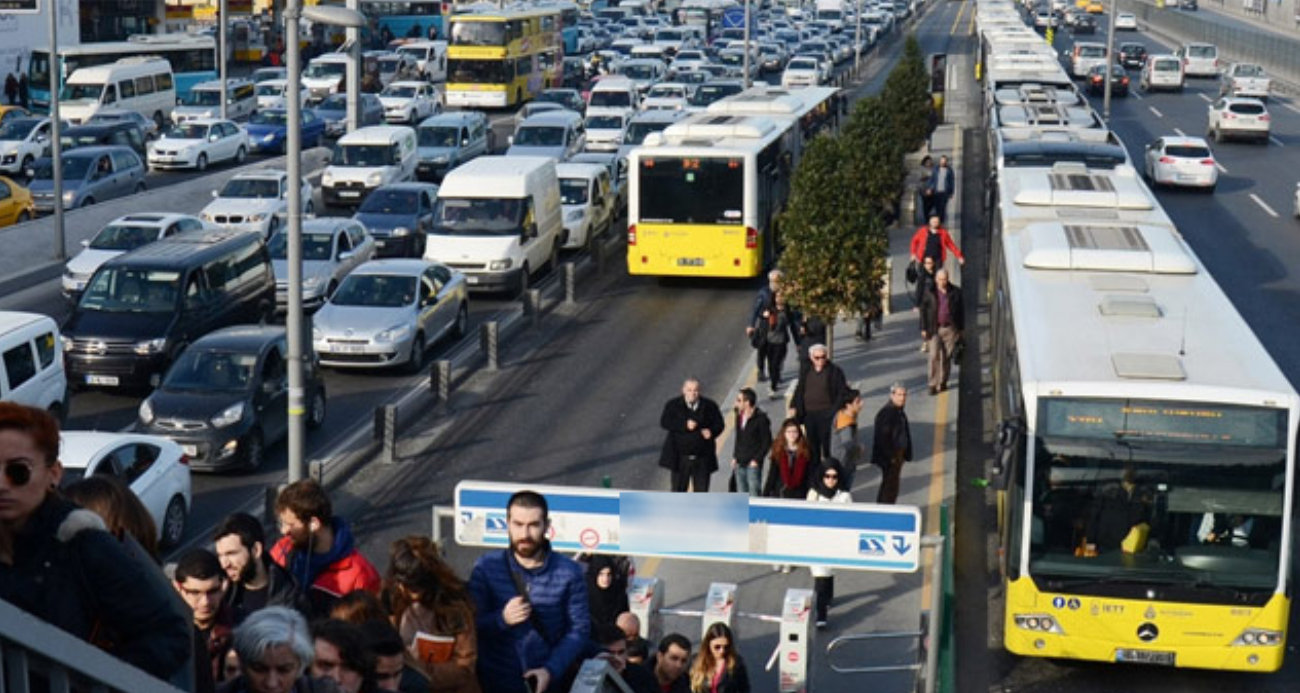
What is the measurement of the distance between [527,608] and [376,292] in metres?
19.1

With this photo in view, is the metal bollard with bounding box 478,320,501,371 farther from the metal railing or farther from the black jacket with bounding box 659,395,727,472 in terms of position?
the metal railing

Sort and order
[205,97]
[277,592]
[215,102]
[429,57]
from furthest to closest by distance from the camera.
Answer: [429,57], [205,97], [215,102], [277,592]

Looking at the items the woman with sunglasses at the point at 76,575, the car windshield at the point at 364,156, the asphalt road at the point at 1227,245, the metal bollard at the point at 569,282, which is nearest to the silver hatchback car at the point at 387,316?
the metal bollard at the point at 569,282

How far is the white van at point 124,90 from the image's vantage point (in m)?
55.0

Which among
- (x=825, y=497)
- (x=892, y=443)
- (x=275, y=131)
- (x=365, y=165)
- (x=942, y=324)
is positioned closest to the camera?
(x=825, y=497)

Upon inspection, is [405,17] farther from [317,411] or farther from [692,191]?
[317,411]

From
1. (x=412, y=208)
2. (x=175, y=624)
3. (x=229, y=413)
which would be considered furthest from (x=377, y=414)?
(x=175, y=624)

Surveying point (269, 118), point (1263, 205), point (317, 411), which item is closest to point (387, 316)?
point (317, 411)

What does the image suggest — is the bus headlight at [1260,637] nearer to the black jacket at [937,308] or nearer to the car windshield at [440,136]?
the black jacket at [937,308]

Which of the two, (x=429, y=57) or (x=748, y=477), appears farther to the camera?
(x=429, y=57)

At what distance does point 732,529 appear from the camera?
11.2 meters

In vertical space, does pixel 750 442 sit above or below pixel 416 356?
above

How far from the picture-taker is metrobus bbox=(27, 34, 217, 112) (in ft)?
194

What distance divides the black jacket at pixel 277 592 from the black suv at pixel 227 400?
11.9 meters
